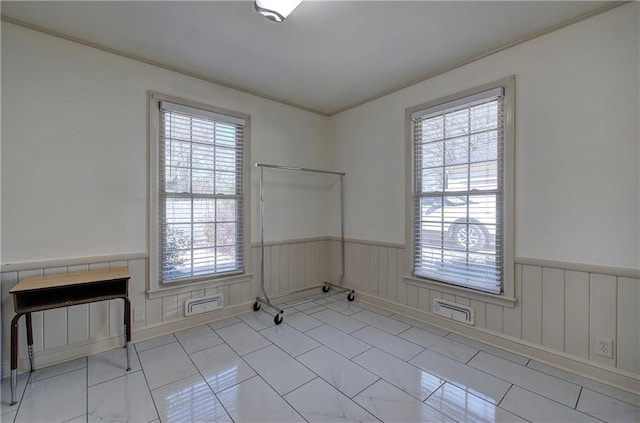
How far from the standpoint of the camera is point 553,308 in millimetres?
2170

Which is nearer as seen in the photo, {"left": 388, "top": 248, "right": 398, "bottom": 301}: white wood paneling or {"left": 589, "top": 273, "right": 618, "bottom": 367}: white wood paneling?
{"left": 589, "top": 273, "right": 618, "bottom": 367}: white wood paneling

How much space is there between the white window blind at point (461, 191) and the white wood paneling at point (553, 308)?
1.04 ft

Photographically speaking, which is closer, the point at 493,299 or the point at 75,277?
the point at 75,277

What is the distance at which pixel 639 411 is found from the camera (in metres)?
1.67

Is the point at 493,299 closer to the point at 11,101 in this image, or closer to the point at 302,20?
the point at 302,20

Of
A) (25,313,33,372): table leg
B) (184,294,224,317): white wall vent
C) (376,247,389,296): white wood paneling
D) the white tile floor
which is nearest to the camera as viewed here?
the white tile floor

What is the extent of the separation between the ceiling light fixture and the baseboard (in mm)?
2940

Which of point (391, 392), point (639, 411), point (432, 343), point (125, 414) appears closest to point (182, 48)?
point (125, 414)

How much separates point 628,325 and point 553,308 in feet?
1.28

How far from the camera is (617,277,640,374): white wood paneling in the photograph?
6.03ft

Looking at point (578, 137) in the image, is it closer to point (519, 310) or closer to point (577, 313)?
point (577, 313)

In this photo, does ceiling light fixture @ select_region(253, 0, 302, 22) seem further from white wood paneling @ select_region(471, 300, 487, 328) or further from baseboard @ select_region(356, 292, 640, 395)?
baseboard @ select_region(356, 292, 640, 395)

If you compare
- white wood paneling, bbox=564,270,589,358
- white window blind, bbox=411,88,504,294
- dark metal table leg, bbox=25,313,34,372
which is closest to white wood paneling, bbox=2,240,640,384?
white wood paneling, bbox=564,270,589,358

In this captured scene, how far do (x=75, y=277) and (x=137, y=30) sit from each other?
6.33 feet
